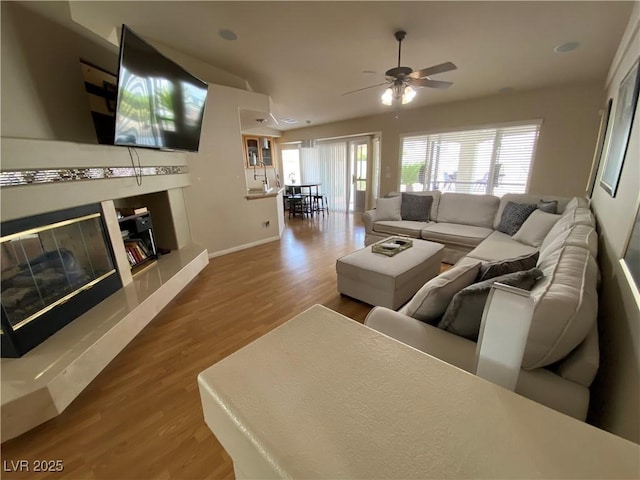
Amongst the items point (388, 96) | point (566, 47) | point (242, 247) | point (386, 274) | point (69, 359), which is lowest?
point (242, 247)

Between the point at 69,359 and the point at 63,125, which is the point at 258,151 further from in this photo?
the point at 69,359

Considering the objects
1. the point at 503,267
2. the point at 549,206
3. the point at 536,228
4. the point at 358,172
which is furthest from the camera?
the point at 358,172

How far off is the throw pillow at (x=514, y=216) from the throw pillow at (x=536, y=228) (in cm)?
17

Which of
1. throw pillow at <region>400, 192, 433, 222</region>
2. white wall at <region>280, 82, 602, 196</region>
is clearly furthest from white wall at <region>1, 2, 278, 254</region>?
white wall at <region>280, 82, 602, 196</region>

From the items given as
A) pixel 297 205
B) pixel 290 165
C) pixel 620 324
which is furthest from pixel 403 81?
pixel 290 165

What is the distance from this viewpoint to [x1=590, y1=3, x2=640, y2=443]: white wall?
796mm

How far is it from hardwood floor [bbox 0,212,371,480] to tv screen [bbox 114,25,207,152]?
1.56 metres

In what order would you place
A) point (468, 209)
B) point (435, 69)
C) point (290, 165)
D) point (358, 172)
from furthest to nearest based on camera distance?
point (290, 165)
point (358, 172)
point (468, 209)
point (435, 69)

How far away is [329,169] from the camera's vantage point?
7.35 m

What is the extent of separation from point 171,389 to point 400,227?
3106 mm

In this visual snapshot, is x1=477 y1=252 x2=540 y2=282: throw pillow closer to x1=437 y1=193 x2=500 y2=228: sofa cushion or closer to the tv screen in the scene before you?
x1=437 y1=193 x2=500 y2=228: sofa cushion

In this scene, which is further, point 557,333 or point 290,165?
point 290,165

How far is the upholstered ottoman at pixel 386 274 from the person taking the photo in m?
2.18

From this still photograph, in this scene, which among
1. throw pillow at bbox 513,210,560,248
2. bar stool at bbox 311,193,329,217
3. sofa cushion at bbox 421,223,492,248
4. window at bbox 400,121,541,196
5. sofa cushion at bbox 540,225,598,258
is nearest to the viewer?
sofa cushion at bbox 540,225,598,258
